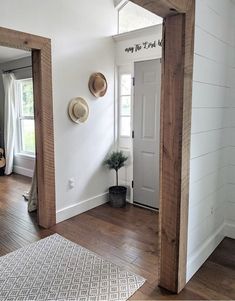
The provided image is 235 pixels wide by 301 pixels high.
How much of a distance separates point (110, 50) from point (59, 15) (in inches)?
36.4

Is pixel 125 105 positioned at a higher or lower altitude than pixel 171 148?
higher

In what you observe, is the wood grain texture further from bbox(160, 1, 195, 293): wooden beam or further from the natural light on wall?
the natural light on wall

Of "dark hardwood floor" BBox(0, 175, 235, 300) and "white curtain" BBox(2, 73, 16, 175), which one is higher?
"white curtain" BBox(2, 73, 16, 175)

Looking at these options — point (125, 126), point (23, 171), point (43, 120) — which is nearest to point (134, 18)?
point (125, 126)

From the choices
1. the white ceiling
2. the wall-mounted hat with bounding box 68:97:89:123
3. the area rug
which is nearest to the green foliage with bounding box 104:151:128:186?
the wall-mounted hat with bounding box 68:97:89:123

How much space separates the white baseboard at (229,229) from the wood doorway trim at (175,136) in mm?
1064

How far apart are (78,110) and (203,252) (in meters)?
2.13

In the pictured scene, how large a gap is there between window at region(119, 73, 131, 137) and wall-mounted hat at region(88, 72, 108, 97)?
12.8 inches

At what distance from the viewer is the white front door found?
342 centimetres

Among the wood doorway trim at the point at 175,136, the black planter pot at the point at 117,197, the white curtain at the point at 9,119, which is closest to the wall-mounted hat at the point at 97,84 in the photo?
the black planter pot at the point at 117,197

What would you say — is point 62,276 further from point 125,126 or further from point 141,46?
point 141,46

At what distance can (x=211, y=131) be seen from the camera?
227cm

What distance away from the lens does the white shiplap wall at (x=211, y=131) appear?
1970 millimetres

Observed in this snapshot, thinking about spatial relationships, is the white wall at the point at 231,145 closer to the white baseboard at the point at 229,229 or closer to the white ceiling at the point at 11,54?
the white baseboard at the point at 229,229
